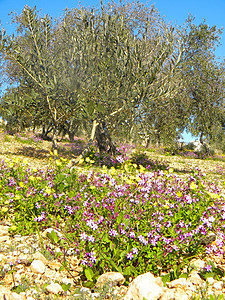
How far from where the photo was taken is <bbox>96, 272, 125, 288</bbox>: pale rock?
11.4 feet

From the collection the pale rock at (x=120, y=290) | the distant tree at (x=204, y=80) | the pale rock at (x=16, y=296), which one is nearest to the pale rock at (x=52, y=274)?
the pale rock at (x=16, y=296)

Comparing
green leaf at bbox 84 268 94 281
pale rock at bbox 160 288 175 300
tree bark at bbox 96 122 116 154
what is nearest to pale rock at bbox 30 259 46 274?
green leaf at bbox 84 268 94 281

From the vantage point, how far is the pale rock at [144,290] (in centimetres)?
318

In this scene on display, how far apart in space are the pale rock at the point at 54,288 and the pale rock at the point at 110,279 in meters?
0.49

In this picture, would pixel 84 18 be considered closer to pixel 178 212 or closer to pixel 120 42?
pixel 120 42

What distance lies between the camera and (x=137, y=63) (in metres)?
11.3

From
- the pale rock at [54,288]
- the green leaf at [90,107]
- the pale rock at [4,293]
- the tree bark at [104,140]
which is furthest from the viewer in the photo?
the tree bark at [104,140]

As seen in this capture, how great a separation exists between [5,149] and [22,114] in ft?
9.34

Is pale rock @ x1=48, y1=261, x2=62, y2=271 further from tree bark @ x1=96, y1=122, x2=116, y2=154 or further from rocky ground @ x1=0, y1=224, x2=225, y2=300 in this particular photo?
tree bark @ x1=96, y1=122, x2=116, y2=154

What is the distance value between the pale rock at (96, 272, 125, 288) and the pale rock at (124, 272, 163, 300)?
219 millimetres

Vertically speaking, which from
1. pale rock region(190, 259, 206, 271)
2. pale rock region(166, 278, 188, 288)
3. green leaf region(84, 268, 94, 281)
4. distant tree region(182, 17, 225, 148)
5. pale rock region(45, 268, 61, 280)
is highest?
distant tree region(182, 17, 225, 148)

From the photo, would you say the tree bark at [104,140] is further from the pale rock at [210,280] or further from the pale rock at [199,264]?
the pale rock at [210,280]

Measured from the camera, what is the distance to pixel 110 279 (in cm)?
346

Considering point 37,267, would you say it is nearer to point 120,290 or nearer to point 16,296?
point 16,296
